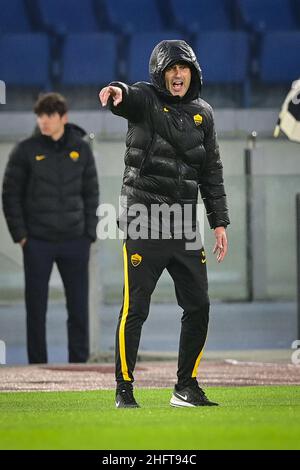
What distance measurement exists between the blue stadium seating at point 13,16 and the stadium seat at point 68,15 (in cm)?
39

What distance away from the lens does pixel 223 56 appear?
1808 centimetres

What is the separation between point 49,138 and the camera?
32.9 ft

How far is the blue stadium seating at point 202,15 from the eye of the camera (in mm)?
18484

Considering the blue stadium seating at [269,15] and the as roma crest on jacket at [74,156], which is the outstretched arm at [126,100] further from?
the blue stadium seating at [269,15]

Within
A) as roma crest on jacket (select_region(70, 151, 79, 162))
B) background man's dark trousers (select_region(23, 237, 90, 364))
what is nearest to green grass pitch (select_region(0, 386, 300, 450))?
background man's dark trousers (select_region(23, 237, 90, 364))

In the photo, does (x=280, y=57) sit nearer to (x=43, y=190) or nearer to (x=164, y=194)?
Answer: (x=43, y=190)

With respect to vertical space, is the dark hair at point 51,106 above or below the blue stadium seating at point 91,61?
below

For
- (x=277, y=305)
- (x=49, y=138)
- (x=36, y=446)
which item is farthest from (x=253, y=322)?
(x=36, y=446)

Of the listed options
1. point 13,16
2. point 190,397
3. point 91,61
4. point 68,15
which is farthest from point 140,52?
point 190,397

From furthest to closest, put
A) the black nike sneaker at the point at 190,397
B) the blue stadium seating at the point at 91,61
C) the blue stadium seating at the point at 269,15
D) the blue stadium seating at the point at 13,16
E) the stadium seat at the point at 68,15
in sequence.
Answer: the stadium seat at the point at 68,15 < the blue stadium seating at the point at 91,61 < the blue stadium seating at the point at 269,15 < the blue stadium seating at the point at 13,16 < the black nike sneaker at the point at 190,397

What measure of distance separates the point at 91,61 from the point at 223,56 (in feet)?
5.22

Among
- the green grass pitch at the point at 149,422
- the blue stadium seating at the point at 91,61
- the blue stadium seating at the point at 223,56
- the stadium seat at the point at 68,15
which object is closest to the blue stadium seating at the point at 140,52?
the blue stadium seating at the point at 91,61

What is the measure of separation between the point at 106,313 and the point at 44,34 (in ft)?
25.2

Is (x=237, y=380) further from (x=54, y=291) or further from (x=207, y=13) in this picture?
(x=207, y=13)
